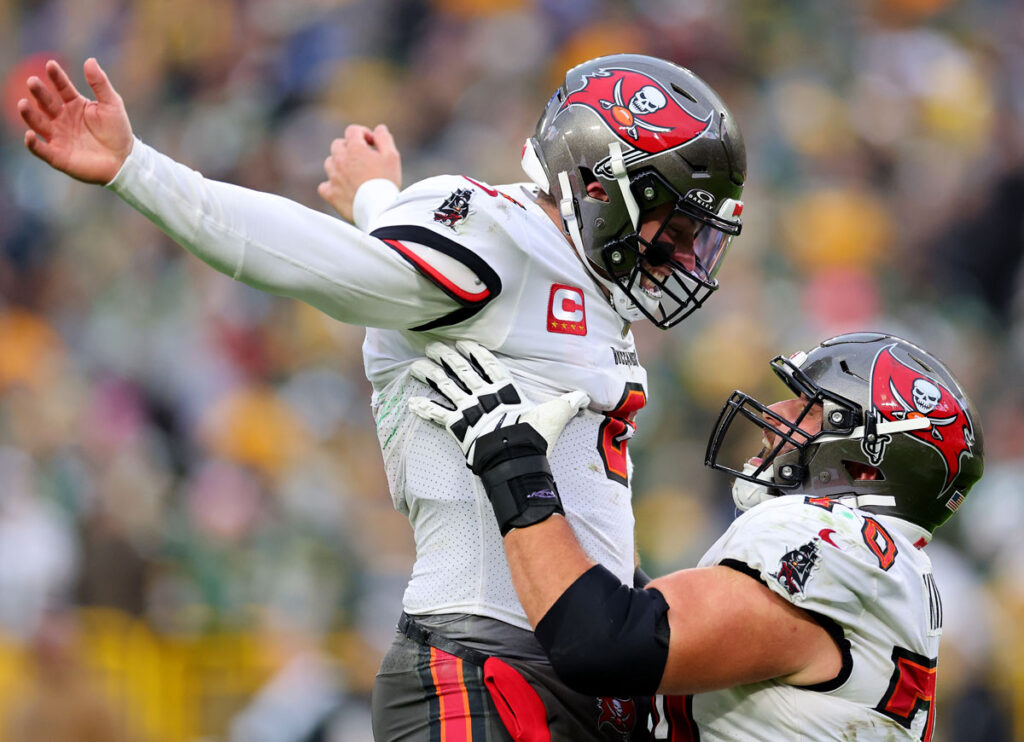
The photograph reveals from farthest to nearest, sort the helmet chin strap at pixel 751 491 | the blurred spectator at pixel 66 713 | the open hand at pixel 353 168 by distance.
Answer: the open hand at pixel 353 168
the helmet chin strap at pixel 751 491
the blurred spectator at pixel 66 713

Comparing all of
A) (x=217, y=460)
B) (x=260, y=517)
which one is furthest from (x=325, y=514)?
(x=217, y=460)

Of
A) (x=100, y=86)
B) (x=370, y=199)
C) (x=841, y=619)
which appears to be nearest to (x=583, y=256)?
(x=370, y=199)

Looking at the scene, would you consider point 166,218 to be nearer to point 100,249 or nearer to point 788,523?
point 788,523

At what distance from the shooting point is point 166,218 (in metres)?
2.65

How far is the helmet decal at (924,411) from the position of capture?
10.7 feet

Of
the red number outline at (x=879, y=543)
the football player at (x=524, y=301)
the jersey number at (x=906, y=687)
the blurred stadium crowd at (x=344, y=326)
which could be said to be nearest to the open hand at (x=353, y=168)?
the football player at (x=524, y=301)

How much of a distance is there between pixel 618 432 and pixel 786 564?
0.47 meters

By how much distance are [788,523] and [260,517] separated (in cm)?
570

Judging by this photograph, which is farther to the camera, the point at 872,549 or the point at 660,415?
the point at 660,415

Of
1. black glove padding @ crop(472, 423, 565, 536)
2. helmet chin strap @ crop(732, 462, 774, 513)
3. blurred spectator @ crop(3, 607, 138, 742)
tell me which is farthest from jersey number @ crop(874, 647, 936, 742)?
blurred spectator @ crop(3, 607, 138, 742)

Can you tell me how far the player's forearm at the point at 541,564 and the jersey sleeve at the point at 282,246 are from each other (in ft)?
1.56

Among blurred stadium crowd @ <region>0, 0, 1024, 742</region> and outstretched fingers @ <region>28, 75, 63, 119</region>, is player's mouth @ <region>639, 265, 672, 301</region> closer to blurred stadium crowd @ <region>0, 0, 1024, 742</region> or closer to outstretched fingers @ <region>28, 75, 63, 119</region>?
outstretched fingers @ <region>28, 75, 63, 119</region>

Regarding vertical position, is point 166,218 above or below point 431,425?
above

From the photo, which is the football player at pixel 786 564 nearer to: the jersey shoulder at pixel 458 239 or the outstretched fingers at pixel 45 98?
the jersey shoulder at pixel 458 239
